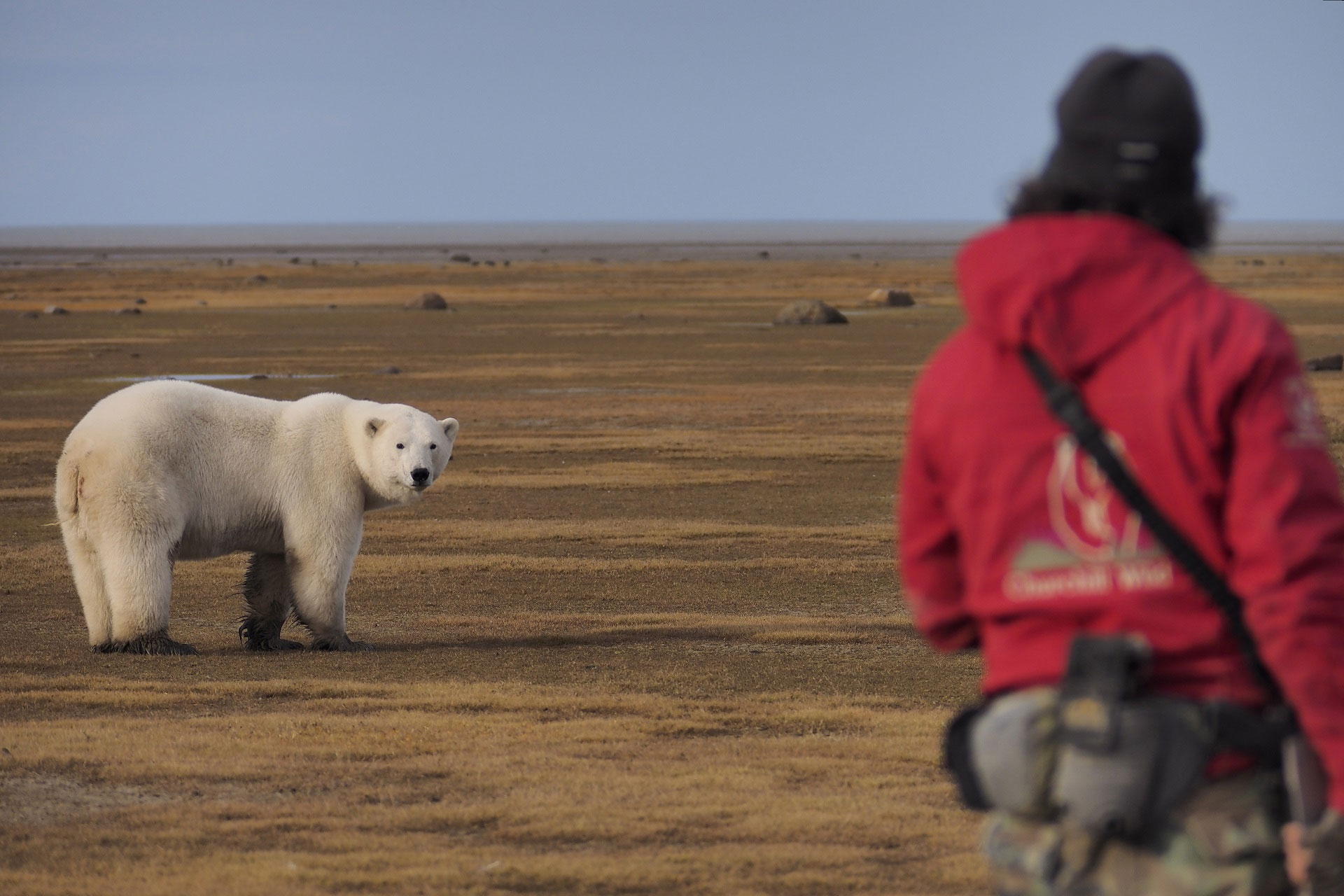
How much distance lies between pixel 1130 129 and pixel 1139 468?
1.73 ft

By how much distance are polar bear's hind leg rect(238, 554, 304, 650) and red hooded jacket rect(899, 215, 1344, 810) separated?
27.2 feet

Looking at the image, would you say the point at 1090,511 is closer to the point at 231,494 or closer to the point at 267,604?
the point at 231,494

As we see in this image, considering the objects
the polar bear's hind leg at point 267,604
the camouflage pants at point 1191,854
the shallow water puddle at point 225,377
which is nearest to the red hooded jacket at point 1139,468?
the camouflage pants at point 1191,854

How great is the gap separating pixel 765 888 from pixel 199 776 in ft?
8.96

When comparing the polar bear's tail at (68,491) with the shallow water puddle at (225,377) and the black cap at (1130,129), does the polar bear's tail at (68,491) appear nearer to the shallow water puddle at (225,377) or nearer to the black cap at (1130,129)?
the black cap at (1130,129)

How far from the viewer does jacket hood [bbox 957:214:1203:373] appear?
2.57 meters

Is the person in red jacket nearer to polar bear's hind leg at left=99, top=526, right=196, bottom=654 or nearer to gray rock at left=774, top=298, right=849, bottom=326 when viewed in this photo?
polar bear's hind leg at left=99, top=526, right=196, bottom=654

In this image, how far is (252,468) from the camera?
402 inches

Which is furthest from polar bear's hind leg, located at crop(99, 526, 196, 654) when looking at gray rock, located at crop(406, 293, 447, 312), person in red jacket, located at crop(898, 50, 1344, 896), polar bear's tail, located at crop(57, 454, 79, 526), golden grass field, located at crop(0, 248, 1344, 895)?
gray rock, located at crop(406, 293, 447, 312)

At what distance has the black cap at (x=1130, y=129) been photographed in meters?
2.67

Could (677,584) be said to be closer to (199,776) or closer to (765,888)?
(199,776)

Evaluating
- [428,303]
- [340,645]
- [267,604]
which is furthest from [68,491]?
[428,303]

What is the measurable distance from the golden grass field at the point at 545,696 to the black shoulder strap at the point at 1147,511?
3.35m

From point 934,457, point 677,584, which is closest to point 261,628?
point 677,584
